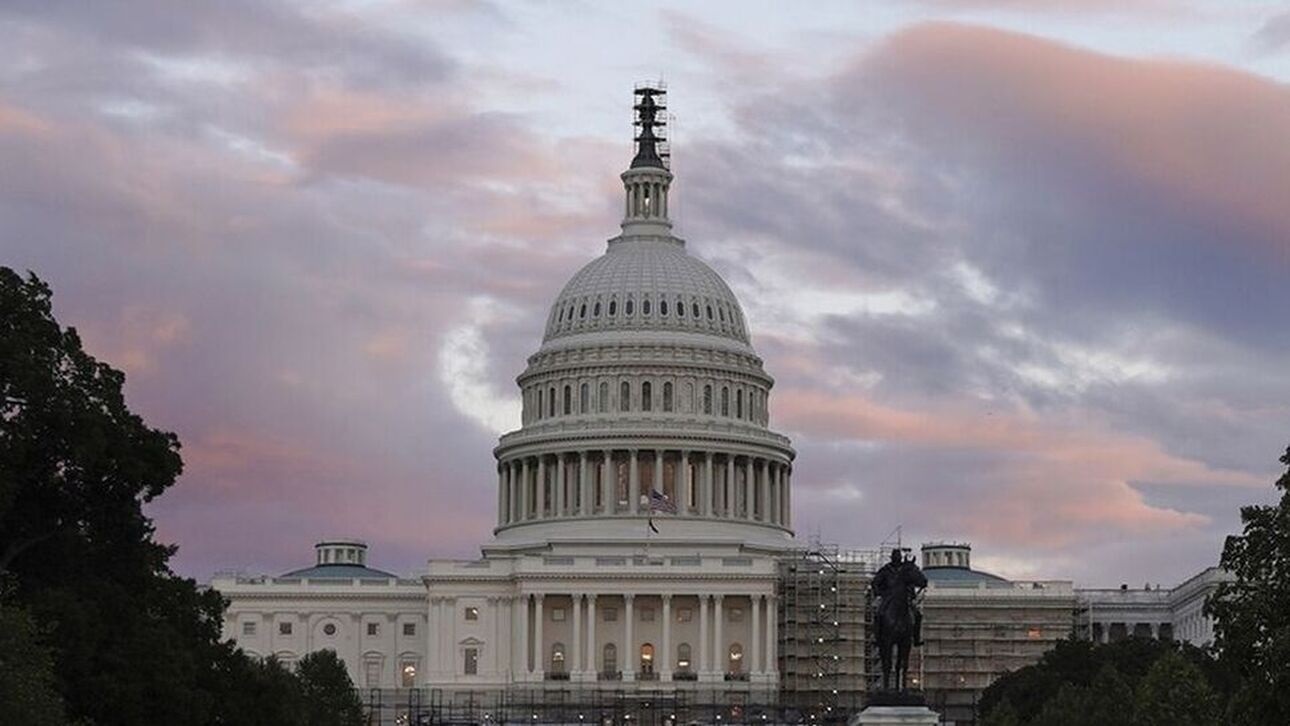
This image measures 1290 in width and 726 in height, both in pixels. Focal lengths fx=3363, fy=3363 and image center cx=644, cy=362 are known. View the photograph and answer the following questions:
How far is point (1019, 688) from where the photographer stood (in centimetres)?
18562

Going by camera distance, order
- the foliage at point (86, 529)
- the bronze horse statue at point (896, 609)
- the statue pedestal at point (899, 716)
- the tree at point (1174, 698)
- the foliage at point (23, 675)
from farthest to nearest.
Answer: the tree at point (1174, 698) → the foliage at point (86, 529) → the bronze horse statue at point (896, 609) → the statue pedestal at point (899, 716) → the foliage at point (23, 675)

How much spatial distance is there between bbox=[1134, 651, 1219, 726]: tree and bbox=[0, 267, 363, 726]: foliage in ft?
114

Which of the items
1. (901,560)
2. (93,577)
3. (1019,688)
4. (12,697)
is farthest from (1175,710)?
(1019,688)

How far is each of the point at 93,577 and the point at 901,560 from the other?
25.9 meters

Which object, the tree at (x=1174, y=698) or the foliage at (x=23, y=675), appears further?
the tree at (x=1174, y=698)

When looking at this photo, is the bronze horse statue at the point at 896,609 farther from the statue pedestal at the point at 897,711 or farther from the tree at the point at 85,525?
the tree at the point at 85,525

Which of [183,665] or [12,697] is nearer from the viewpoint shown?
[12,697]

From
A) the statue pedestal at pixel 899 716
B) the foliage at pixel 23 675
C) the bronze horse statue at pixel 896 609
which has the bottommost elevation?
the statue pedestal at pixel 899 716

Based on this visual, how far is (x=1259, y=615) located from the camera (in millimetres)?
77438

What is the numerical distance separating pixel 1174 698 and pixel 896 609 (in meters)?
34.1

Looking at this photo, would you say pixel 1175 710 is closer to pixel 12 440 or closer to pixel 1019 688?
pixel 12 440

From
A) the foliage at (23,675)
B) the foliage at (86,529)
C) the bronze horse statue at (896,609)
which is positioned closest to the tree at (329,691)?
the foliage at (86,529)

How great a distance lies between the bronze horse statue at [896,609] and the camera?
290 ft

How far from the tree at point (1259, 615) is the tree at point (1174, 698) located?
33.9 meters
